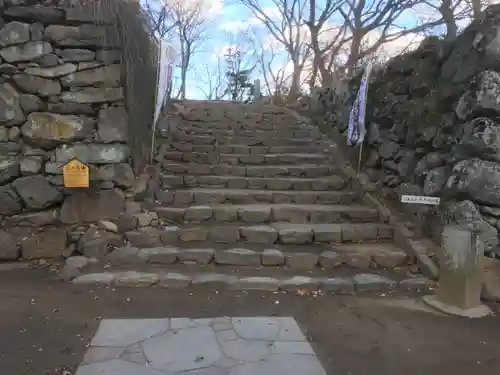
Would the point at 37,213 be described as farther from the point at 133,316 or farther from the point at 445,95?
the point at 445,95

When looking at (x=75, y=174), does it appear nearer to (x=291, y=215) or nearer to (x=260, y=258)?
(x=260, y=258)

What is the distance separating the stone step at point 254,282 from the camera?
3.61 m

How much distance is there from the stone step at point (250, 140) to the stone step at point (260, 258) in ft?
8.82

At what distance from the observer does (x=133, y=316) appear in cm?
308

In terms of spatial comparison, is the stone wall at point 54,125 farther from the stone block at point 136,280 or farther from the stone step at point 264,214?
the stone step at point 264,214

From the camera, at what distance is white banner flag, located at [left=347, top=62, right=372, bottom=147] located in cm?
528

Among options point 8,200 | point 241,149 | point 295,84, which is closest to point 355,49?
point 295,84

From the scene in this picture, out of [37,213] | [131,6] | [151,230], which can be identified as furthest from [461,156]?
[37,213]

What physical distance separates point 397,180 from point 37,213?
3.84m

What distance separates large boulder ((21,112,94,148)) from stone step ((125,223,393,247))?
1.07 meters

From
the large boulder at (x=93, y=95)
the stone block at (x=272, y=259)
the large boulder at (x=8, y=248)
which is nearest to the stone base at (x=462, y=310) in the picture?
the stone block at (x=272, y=259)

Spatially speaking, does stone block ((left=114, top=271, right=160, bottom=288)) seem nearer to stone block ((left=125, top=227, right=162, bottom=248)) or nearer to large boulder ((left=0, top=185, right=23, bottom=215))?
stone block ((left=125, top=227, right=162, bottom=248))

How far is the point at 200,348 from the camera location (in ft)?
8.59

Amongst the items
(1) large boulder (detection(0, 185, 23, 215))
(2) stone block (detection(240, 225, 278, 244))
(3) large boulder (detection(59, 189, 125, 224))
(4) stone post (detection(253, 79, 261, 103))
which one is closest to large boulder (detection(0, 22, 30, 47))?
(1) large boulder (detection(0, 185, 23, 215))
